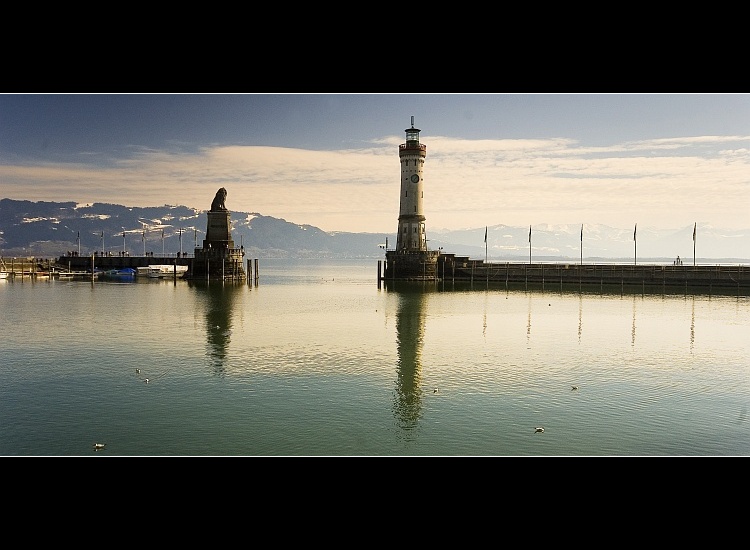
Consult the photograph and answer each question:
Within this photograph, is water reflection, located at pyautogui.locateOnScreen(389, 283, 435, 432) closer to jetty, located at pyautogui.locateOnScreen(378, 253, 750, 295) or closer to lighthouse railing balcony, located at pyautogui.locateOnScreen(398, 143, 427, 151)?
jetty, located at pyautogui.locateOnScreen(378, 253, 750, 295)

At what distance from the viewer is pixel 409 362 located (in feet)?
113

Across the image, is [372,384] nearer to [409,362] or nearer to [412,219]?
[409,362]

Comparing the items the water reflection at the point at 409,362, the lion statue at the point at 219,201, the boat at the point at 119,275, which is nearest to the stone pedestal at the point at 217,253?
the lion statue at the point at 219,201

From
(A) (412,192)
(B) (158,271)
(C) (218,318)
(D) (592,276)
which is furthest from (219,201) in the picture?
(D) (592,276)

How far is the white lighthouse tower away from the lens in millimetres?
100938

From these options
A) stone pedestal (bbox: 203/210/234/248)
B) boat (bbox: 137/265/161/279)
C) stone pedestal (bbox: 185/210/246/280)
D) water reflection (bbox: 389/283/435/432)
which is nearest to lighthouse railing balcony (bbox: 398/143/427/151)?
stone pedestal (bbox: 185/210/246/280)

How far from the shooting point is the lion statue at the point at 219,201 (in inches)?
4299

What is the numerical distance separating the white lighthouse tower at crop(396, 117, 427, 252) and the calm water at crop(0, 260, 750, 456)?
150 ft

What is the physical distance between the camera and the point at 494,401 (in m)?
25.4

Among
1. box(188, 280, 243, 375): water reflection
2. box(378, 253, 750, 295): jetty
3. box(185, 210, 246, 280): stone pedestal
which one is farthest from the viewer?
box(185, 210, 246, 280): stone pedestal

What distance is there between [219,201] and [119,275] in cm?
→ 2712

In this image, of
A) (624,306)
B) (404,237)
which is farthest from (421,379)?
(404,237)

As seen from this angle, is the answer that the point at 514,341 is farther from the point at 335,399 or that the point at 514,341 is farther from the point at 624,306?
the point at 624,306

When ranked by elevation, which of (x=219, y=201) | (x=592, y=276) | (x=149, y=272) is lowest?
(x=149, y=272)
